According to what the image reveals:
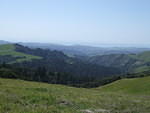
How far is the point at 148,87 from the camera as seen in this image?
126 ft

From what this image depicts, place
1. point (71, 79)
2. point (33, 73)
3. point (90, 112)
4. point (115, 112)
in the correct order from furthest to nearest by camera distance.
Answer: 1. point (71, 79)
2. point (33, 73)
3. point (115, 112)
4. point (90, 112)

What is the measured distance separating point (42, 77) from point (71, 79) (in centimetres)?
2326

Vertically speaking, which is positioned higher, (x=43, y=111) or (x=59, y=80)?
(x=43, y=111)

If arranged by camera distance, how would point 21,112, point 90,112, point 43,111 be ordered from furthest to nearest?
1. point 90,112
2. point 43,111
3. point 21,112

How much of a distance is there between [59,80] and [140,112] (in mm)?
124099

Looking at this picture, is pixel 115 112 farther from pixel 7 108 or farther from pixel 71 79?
pixel 71 79

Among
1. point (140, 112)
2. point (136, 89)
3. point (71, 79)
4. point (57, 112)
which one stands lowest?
point (71, 79)

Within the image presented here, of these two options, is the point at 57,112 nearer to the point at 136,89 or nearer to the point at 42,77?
the point at 136,89

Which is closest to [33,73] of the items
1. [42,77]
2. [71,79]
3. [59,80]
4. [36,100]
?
[42,77]

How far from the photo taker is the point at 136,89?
40.3m

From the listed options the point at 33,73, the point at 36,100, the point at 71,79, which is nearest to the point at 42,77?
the point at 33,73

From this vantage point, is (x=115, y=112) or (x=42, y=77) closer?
(x=115, y=112)

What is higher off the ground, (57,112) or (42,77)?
(57,112)

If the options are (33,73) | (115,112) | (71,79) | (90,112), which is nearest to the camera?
(90,112)
